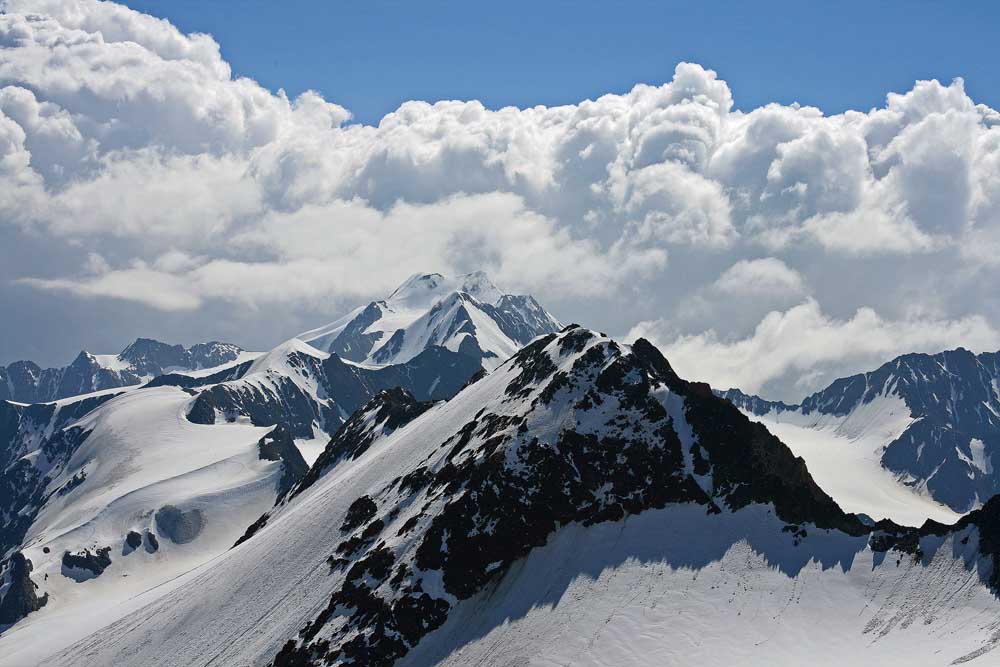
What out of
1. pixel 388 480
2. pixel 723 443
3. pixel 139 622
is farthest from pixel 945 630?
pixel 139 622

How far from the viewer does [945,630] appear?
126 meters

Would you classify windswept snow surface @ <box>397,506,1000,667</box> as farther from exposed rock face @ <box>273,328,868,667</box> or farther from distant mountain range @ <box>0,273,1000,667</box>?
exposed rock face @ <box>273,328,868,667</box>

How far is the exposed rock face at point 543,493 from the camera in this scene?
501 ft

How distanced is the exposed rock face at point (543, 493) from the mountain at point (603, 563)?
33 centimetres

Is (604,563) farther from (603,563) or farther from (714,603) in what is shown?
(714,603)

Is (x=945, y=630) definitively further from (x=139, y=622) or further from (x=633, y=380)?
(x=139, y=622)

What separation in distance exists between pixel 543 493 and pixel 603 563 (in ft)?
52.0

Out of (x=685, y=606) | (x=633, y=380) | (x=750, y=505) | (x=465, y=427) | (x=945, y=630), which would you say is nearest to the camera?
(x=945, y=630)

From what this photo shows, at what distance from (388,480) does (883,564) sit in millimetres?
89314

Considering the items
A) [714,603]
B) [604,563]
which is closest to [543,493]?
[604,563]

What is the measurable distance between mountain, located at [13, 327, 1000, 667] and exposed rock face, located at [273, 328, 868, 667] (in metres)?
0.33

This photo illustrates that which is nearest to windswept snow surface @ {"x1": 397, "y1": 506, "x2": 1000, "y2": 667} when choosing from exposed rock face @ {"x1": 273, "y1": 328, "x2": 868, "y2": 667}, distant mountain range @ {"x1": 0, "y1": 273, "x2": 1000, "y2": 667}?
distant mountain range @ {"x1": 0, "y1": 273, "x2": 1000, "y2": 667}

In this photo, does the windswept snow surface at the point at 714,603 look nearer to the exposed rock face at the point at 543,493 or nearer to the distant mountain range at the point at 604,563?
the distant mountain range at the point at 604,563

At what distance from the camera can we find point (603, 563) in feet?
496
